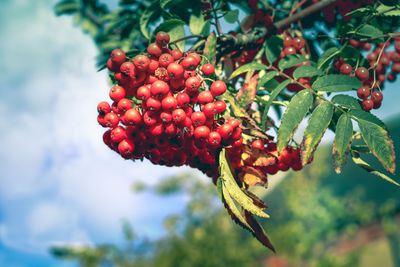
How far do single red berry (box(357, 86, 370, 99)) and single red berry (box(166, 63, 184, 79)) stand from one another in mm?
954

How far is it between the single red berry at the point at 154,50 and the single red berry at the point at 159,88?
0.15m

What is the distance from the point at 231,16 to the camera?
1787 mm

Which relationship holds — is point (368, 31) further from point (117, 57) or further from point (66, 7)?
point (66, 7)

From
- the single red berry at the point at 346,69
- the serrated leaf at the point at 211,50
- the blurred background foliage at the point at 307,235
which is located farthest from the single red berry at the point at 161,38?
the blurred background foliage at the point at 307,235

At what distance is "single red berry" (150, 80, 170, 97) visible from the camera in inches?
48.4

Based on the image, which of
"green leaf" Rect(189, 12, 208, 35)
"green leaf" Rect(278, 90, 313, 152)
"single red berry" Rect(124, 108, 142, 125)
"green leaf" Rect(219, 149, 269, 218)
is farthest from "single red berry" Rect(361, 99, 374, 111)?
"single red berry" Rect(124, 108, 142, 125)

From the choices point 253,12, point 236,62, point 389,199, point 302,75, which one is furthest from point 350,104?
point 389,199

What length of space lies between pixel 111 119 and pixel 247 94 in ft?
2.19

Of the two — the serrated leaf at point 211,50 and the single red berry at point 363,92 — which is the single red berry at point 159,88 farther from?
the single red berry at point 363,92

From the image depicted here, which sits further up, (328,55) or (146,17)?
(146,17)

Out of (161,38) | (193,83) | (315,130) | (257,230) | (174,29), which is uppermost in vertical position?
(174,29)

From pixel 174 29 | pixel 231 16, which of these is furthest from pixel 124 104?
pixel 231 16

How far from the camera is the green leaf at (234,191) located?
47.6 inches

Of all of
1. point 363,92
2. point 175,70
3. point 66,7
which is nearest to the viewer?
point 175,70
